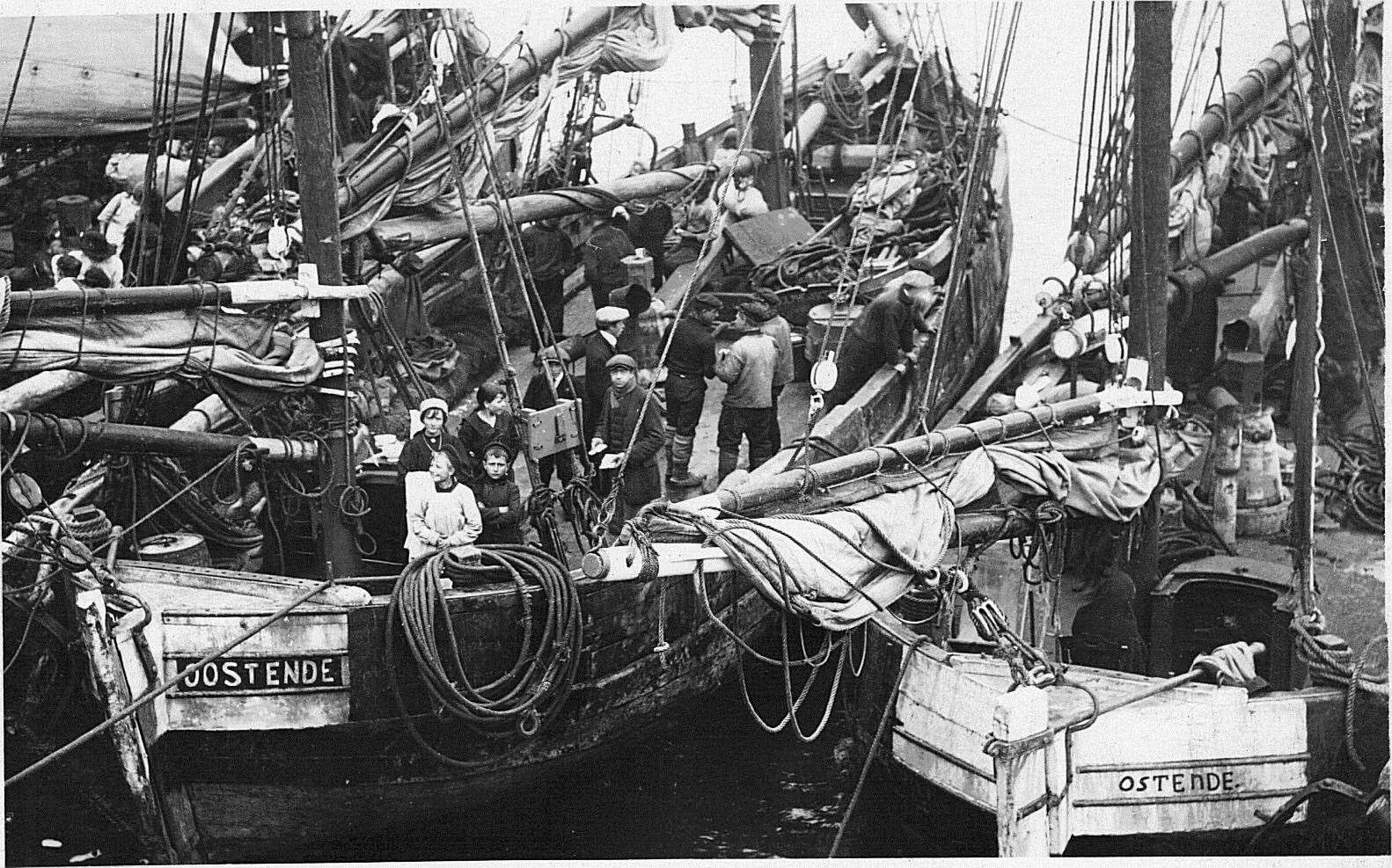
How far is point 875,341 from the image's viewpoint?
1112 centimetres

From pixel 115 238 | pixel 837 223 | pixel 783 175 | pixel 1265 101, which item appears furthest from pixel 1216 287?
pixel 115 238

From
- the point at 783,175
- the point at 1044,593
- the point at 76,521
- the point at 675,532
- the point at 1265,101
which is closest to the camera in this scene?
the point at 675,532

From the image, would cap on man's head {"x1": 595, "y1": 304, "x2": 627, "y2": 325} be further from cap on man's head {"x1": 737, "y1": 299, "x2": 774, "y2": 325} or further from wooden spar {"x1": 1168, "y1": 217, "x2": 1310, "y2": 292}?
wooden spar {"x1": 1168, "y1": 217, "x2": 1310, "y2": 292}

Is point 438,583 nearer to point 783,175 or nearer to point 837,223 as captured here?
point 837,223

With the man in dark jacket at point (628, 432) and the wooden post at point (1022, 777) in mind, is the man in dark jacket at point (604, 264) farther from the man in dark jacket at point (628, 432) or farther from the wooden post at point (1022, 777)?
the wooden post at point (1022, 777)

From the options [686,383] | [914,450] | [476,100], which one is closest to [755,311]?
[686,383]

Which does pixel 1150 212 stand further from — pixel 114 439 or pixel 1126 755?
pixel 114 439

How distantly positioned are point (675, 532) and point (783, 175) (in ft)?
22.8

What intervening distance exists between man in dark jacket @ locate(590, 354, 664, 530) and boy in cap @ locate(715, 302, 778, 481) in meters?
0.67

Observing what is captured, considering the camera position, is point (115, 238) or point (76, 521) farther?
point (115, 238)

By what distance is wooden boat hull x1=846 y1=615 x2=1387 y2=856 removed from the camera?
7688mm

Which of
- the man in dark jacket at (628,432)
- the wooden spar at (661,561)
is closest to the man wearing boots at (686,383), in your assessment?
the man in dark jacket at (628,432)

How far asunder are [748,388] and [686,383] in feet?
1.22

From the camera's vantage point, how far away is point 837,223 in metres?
13.3
